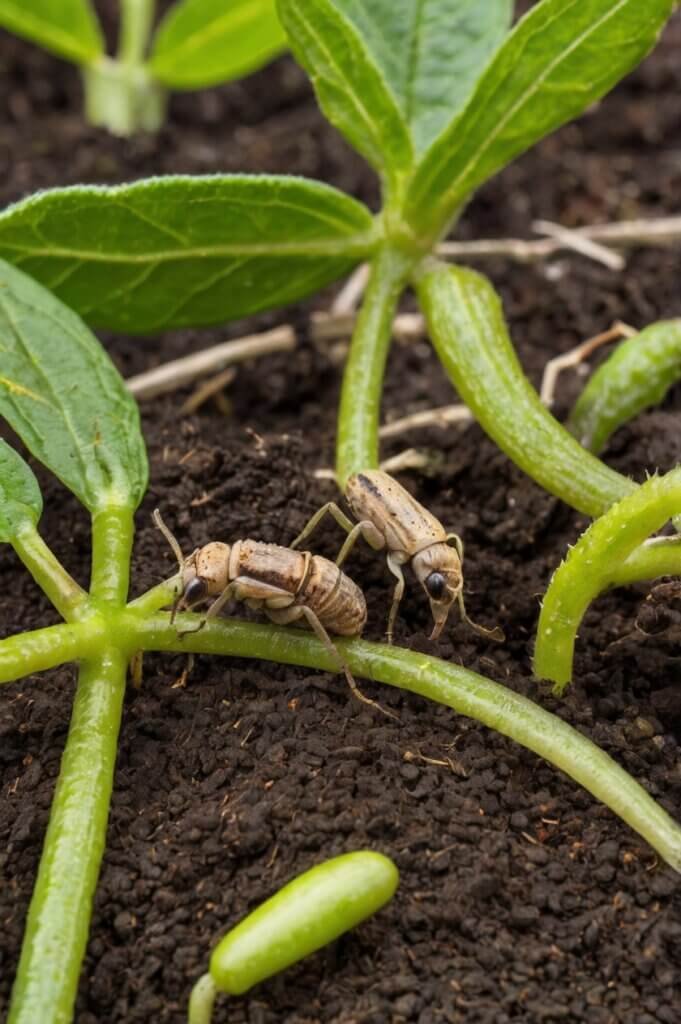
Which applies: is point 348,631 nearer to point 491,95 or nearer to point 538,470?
point 538,470

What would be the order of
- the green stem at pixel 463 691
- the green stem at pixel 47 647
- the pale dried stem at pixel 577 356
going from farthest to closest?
the pale dried stem at pixel 577 356 < the green stem at pixel 47 647 < the green stem at pixel 463 691

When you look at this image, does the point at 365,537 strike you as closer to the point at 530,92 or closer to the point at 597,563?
the point at 597,563

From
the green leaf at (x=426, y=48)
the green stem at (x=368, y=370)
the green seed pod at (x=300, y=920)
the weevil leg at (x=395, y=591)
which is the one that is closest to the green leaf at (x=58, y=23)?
the green leaf at (x=426, y=48)

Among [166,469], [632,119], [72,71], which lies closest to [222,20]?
[72,71]

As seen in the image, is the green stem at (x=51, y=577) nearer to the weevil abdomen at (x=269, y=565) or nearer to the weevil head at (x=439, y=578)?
the weevil abdomen at (x=269, y=565)

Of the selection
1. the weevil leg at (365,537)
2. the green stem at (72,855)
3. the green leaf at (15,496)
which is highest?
the green leaf at (15,496)

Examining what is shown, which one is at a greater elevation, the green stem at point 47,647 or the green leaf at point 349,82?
the green leaf at point 349,82

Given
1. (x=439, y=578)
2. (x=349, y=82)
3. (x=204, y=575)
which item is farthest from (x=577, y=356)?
(x=204, y=575)

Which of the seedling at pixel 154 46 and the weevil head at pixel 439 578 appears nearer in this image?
the weevil head at pixel 439 578
